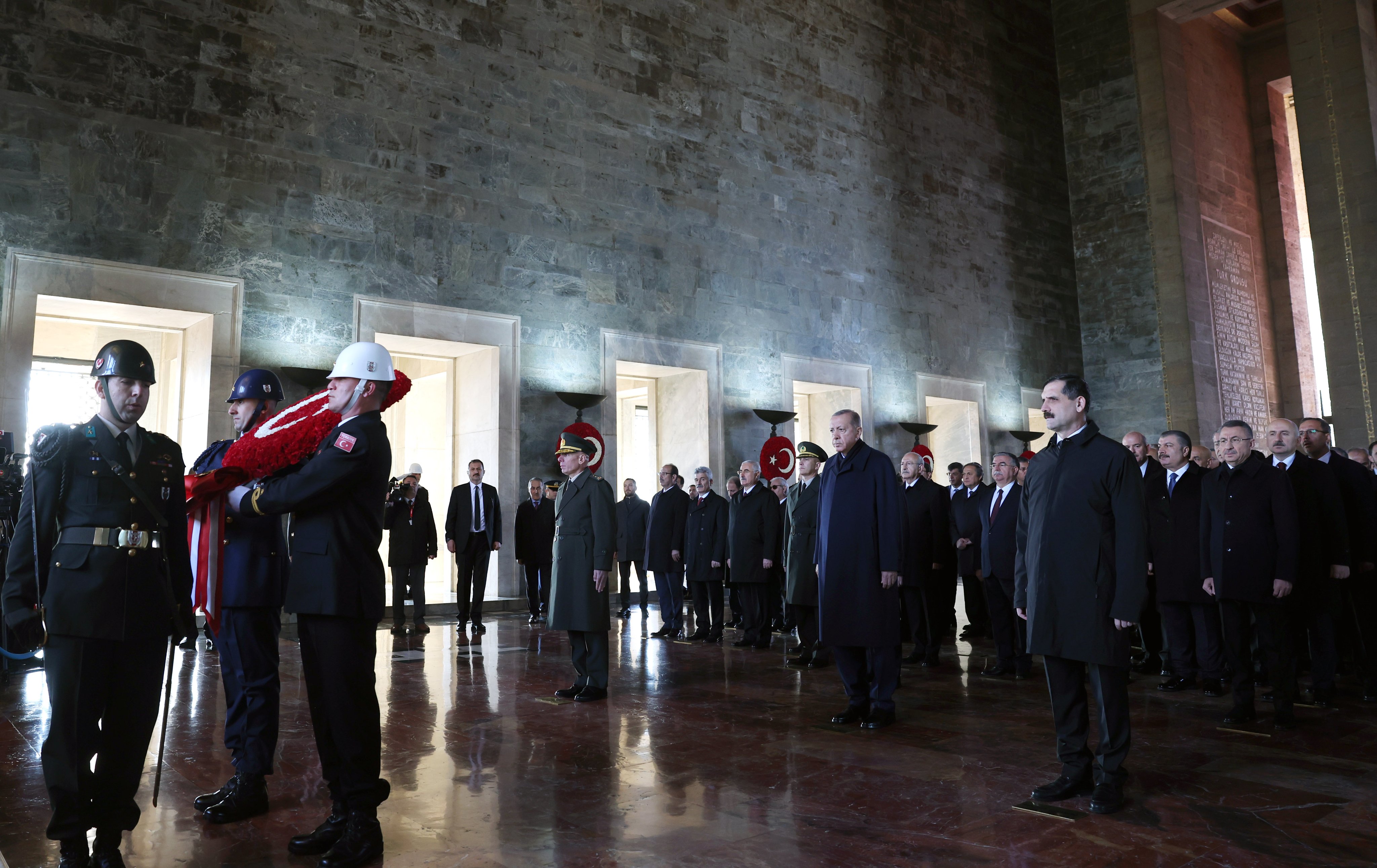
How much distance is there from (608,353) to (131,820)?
33.6ft

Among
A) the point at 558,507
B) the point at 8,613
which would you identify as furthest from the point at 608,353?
the point at 8,613

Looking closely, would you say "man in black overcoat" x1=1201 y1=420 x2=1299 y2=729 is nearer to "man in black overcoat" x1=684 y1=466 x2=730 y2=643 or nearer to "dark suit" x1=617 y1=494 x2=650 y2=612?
"man in black overcoat" x1=684 y1=466 x2=730 y2=643

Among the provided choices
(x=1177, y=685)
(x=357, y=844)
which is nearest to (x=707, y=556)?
(x=1177, y=685)

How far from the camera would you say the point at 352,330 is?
10844 millimetres

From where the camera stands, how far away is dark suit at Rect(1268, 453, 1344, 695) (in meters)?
5.02

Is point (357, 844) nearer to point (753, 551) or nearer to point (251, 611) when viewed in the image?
point (251, 611)

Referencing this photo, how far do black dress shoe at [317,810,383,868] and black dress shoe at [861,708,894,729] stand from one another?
2615mm

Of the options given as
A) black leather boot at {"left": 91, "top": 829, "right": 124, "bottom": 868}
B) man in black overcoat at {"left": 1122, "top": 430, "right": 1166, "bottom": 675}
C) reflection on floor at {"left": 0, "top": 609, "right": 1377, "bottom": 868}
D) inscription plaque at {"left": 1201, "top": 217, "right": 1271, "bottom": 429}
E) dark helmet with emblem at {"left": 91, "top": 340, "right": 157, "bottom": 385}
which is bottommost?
reflection on floor at {"left": 0, "top": 609, "right": 1377, "bottom": 868}

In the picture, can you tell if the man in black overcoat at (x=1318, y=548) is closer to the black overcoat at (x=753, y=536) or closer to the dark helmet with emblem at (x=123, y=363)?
the black overcoat at (x=753, y=536)

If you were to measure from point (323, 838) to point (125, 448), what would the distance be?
1.38 meters

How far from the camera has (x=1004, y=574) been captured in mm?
6473

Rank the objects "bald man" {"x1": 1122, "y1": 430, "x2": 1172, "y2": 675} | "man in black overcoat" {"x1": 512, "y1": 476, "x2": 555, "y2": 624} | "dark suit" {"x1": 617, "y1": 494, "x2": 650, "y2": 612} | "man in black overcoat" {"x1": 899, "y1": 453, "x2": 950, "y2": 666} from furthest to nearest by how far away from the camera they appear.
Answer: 1. "dark suit" {"x1": 617, "y1": 494, "x2": 650, "y2": 612}
2. "man in black overcoat" {"x1": 512, "y1": 476, "x2": 555, "y2": 624}
3. "man in black overcoat" {"x1": 899, "y1": 453, "x2": 950, "y2": 666}
4. "bald man" {"x1": 1122, "y1": 430, "x2": 1172, "y2": 675}

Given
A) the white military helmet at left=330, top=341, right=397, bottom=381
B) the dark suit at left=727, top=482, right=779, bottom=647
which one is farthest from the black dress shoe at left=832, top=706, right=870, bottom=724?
the dark suit at left=727, top=482, right=779, bottom=647

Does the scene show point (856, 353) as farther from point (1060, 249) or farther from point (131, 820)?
point (131, 820)
